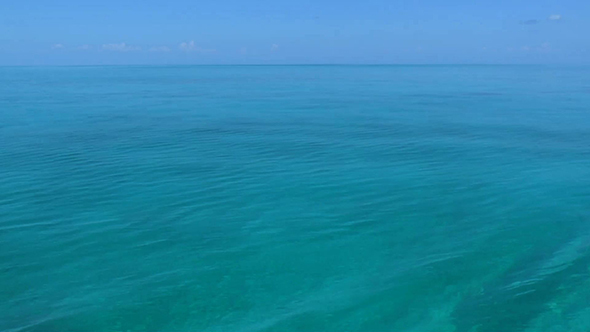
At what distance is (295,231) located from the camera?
19.7m

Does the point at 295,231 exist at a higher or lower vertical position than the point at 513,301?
higher

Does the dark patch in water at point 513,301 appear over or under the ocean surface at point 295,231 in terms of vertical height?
under

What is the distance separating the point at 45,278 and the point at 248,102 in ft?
156

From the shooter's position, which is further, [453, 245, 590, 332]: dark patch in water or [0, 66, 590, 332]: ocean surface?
[0, 66, 590, 332]: ocean surface

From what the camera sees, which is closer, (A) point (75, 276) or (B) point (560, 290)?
(B) point (560, 290)

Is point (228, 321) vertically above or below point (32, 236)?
below

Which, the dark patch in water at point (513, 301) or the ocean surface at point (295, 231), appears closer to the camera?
the dark patch in water at point (513, 301)

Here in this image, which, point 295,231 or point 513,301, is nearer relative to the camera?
point 513,301

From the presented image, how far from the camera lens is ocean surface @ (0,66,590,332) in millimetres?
14375

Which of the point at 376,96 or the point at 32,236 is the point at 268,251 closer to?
the point at 32,236

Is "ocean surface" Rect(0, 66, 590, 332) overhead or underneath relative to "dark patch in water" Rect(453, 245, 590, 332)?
overhead

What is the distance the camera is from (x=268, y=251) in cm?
1811

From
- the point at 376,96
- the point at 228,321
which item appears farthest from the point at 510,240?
the point at 376,96

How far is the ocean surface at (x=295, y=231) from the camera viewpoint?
14.4 m
